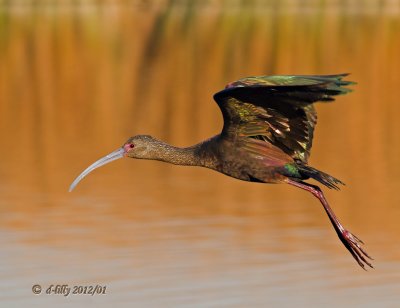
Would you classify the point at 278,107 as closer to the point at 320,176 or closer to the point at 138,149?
the point at 320,176

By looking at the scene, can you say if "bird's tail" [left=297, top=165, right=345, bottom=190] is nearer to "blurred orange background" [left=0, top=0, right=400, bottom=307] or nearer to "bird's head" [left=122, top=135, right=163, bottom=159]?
"bird's head" [left=122, top=135, right=163, bottom=159]

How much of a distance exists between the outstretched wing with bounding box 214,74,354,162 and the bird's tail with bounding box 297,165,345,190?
0.57ft

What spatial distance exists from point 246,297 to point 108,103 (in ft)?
44.7

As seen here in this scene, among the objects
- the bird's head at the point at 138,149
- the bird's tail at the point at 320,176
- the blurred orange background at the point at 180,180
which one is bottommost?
the blurred orange background at the point at 180,180

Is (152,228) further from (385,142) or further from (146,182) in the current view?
(385,142)

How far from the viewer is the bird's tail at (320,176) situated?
9.28m

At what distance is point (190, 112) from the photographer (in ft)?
75.3

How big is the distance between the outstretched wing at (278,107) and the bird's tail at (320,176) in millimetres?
173

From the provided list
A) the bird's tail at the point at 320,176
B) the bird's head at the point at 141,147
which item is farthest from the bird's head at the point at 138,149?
the bird's tail at the point at 320,176

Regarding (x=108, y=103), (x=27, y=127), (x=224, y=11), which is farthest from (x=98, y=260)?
(x=224, y=11)

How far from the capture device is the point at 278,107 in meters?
9.30

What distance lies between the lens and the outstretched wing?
8672 millimetres

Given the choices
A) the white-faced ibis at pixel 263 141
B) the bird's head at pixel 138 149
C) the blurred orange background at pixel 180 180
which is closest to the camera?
the white-faced ibis at pixel 263 141

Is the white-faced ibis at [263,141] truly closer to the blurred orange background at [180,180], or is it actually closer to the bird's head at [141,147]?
the bird's head at [141,147]
